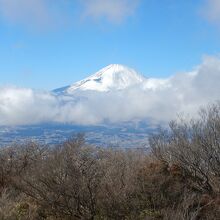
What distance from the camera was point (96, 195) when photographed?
69.1 feet

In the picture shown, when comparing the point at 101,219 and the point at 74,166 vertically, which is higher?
the point at 74,166

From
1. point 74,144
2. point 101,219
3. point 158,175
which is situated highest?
point 74,144

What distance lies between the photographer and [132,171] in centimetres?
2239

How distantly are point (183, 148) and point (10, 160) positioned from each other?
14.4 metres

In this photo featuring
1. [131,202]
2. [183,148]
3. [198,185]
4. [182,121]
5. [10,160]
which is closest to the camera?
[131,202]

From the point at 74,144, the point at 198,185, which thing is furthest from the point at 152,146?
the point at 74,144

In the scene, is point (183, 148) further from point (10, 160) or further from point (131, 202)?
point (10, 160)

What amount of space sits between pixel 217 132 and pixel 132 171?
7.94 m

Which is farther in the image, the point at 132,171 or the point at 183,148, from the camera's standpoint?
the point at 183,148

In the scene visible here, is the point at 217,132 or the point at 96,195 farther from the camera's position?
the point at 217,132

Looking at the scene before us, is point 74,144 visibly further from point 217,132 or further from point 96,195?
point 217,132

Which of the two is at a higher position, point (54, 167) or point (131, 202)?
point (54, 167)

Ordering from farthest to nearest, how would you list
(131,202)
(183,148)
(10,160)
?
(10,160), (183,148), (131,202)

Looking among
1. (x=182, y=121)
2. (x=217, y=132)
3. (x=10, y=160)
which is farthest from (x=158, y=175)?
(x=10, y=160)
